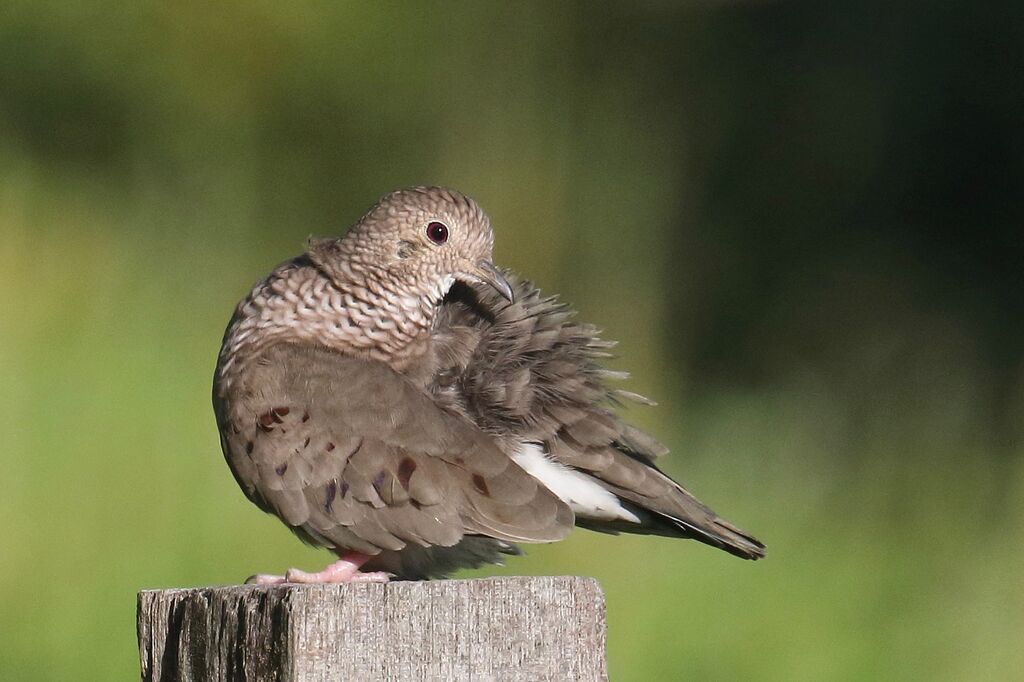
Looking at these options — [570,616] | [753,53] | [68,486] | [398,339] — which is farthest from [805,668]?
[753,53]

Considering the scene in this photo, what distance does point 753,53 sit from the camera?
24.6ft

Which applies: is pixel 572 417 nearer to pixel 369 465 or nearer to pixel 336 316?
pixel 369 465

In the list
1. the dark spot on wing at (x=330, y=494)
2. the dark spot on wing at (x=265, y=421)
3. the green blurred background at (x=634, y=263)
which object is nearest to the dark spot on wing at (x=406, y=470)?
the dark spot on wing at (x=330, y=494)

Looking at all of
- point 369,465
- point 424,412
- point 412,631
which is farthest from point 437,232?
point 412,631

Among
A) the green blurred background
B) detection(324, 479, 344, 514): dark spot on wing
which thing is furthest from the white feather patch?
the green blurred background

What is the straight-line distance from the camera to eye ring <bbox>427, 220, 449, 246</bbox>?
342 centimetres

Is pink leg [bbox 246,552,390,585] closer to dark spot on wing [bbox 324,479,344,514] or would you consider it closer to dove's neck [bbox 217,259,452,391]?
dark spot on wing [bbox 324,479,344,514]

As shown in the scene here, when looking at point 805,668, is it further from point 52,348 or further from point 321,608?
point 321,608

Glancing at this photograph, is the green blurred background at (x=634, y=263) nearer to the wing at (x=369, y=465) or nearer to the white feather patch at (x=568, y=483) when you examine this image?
the white feather patch at (x=568, y=483)

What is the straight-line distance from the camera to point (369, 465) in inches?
117

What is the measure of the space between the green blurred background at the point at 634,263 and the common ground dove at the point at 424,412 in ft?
5.73

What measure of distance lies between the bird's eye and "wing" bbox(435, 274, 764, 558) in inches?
8.8

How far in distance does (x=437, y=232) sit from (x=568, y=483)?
0.70 m

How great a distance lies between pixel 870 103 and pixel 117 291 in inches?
146
